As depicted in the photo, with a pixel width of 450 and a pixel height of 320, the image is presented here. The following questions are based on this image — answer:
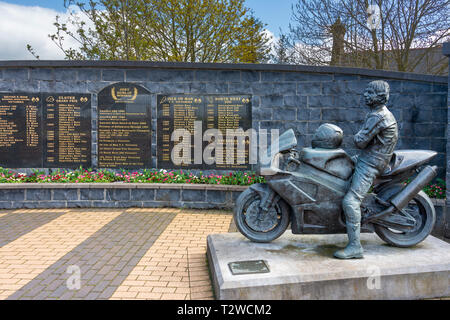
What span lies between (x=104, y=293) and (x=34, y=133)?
651 centimetres

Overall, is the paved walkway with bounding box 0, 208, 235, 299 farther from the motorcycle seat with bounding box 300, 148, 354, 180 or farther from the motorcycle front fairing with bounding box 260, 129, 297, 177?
the motorcycle seat with bounding box 300, 148, 354, 180

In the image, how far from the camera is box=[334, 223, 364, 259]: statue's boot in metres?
3.71

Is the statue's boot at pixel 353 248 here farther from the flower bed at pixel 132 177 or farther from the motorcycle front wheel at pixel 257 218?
the flower bed at pixel 132 177

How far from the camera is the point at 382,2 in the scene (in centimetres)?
1202

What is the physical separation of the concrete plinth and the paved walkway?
1.75ft

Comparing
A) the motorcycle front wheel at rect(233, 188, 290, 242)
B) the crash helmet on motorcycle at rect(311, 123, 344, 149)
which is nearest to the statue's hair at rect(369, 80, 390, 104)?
the crash helmet on motorcycle at rect(311, 123, 344, 149)

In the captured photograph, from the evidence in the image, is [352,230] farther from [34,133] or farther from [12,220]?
[34,133]

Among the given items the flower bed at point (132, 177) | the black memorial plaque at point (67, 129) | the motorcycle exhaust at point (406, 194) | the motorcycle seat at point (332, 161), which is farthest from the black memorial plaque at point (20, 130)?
the motorcycle exhaust at point (406, 194)

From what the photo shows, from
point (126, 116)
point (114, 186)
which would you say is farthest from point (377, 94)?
point (126, 116)

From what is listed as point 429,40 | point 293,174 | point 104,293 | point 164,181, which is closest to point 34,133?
point 164,181

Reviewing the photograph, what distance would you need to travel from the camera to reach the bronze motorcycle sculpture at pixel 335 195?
4.04 metres

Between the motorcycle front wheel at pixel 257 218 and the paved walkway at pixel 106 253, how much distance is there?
763 mm

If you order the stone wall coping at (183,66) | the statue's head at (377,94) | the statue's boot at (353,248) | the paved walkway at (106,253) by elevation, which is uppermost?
the stone wall coping at (183,66)

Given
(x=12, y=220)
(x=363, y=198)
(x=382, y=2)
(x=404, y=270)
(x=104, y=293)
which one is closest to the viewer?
(x=404, y=270)
